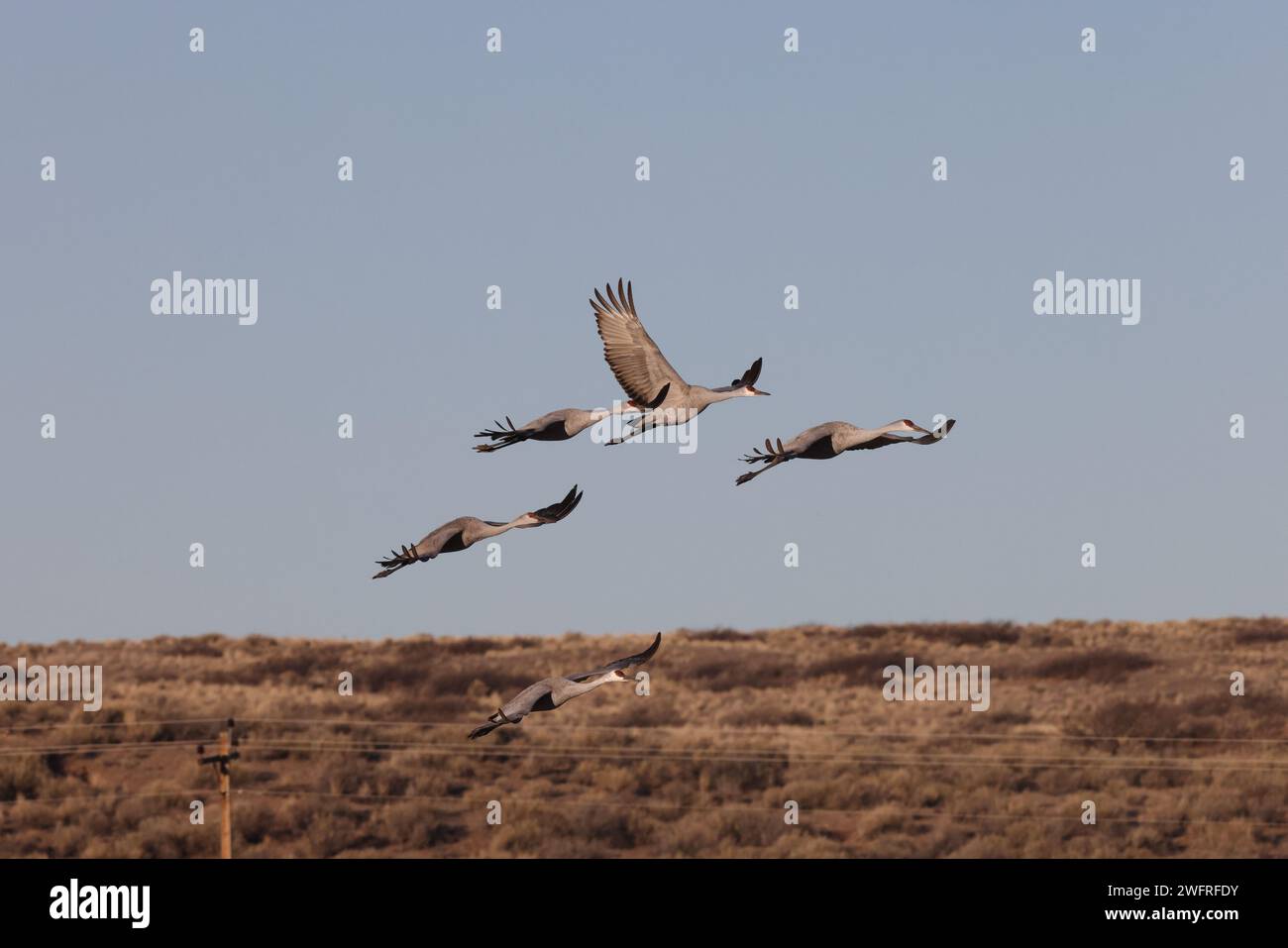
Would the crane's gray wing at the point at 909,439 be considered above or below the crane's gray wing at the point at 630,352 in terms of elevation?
below

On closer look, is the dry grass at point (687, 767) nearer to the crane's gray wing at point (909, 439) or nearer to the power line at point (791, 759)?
the power line at point (791, 759)

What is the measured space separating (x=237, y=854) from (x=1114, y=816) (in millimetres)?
18055

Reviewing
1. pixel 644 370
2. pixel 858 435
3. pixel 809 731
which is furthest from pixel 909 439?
pixel 809 731

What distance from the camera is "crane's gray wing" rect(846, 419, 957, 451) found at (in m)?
16.0

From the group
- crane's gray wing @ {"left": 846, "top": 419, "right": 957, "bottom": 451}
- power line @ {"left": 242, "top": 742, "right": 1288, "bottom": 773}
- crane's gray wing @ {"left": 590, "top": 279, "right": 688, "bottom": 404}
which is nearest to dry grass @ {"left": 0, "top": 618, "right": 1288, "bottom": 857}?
power line @ {"left": 242, "top": 742, "right": 1288, "bottom": 773}

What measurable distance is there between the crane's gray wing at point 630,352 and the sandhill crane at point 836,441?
6.31 ft

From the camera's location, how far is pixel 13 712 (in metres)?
52.6

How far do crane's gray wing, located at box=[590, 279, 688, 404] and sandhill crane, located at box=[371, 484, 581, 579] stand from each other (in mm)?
3409

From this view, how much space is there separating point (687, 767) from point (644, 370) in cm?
2721

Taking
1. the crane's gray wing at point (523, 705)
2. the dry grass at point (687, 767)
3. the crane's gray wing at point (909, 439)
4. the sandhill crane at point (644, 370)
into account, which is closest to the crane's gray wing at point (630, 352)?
the sandhill crane at point (644, 370)

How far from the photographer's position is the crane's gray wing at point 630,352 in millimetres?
18906

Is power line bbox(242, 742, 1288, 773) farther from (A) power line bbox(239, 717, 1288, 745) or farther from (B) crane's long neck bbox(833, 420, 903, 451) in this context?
(B) crane's long neck bbox(833, 420, 903, 451)

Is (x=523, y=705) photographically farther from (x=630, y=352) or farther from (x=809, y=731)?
(x=809, y=731)
